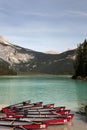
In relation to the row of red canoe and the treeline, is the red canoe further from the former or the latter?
the treeline

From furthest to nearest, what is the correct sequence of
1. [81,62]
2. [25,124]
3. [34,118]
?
[81,62], [34,118], [25,124]

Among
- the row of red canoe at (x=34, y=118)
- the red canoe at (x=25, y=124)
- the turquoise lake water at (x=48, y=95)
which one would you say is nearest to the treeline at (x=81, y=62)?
the turquoise lake water at (x=48, y=95)

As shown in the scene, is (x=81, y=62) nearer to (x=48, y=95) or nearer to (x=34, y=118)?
(x=48, y=95)

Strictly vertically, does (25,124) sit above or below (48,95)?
above

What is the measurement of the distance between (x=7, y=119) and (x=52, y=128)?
18.1 ft

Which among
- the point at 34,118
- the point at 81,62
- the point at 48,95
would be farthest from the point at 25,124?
the point at 81,62

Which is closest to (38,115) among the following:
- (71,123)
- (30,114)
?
(30,114)

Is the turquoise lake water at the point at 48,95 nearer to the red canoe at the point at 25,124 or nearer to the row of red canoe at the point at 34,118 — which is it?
the row of red canoe at the point at 34,118

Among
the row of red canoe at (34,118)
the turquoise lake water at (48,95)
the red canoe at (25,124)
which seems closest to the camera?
the red canoe at (25,124)

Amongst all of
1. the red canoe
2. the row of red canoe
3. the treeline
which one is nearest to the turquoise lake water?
the row of red canoe

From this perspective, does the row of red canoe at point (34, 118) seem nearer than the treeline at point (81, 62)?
Yes

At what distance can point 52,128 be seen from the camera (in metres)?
33.2

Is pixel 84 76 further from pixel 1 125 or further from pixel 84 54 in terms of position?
pixel 1 125

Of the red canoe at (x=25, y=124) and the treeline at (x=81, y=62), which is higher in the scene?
the treeline at (x=81, y=62)
